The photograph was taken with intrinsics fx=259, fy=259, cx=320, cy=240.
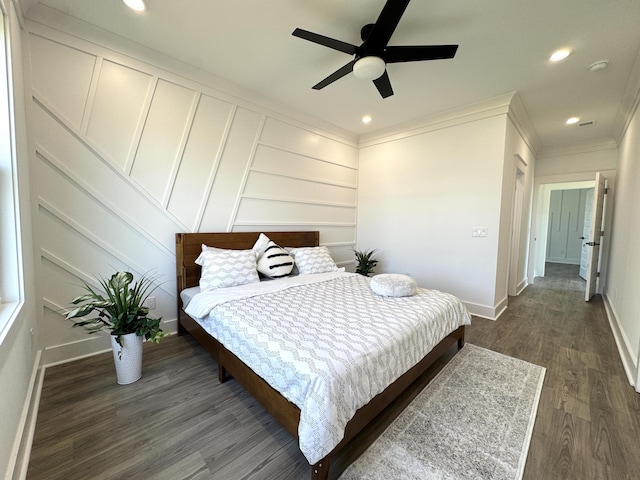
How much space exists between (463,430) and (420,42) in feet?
9.60

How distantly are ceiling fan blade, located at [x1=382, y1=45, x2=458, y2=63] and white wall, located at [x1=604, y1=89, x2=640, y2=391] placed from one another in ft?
7.95

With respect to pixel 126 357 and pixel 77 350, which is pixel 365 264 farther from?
pixel 77 350

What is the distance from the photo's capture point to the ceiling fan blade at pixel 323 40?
1737 mm

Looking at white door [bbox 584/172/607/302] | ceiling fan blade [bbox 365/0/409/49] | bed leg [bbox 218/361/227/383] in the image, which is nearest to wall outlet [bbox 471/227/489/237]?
white door [bbox 584/172/607/302]

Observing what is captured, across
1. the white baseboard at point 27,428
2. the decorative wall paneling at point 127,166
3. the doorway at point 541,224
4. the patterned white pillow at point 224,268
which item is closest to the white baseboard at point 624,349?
the doorway at point 541,224

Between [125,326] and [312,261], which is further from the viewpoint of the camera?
[312,261]

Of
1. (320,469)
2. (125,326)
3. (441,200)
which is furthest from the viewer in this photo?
(441,200)

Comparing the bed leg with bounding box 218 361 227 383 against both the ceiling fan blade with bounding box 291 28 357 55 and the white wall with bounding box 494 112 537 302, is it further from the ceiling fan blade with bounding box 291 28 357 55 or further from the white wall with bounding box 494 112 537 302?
the white wall with bounding box 494 112 537 302

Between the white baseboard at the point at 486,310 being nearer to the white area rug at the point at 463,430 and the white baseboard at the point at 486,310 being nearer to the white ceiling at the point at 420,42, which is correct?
the white area rug at the point at 463,430

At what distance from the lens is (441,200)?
12.2ft

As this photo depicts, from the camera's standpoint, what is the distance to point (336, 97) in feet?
10.6

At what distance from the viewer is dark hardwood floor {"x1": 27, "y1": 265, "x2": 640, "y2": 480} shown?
→ 1323mm

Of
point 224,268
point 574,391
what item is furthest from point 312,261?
point 574,391

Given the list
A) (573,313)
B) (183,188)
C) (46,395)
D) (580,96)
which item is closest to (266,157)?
(183,188)
